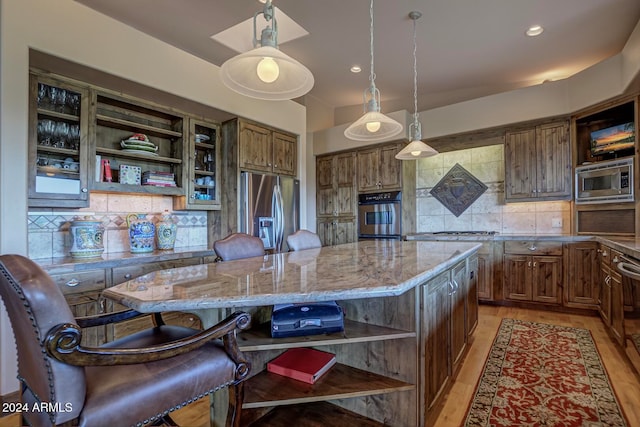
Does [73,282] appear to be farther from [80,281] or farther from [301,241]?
[301,241]

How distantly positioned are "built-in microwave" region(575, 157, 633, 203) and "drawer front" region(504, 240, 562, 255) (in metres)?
0.60

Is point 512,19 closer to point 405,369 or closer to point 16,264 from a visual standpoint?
point 405,369

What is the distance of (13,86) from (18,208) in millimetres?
775

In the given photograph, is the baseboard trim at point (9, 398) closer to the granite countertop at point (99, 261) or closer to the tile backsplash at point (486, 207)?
the granite countertop at point (99, 261)

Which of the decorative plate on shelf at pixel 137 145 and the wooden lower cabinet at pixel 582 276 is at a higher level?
the decorative plate on shelf at pixel 137 145

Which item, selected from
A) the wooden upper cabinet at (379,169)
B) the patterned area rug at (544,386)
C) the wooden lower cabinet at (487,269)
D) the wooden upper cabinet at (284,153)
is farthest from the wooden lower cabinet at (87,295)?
the wooden lower cabinet at (487,269)

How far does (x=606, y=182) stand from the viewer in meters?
3.20

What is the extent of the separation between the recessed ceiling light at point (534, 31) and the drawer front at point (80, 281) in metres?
4.37

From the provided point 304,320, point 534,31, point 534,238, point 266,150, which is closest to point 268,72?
point 304,320

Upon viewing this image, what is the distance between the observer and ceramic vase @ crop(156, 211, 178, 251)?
2936mm

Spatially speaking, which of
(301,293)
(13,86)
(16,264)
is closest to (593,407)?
(301,293)

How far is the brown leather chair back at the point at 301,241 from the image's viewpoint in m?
2.41

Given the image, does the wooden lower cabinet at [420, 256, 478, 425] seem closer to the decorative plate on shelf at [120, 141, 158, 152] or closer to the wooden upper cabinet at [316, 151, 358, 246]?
the wooden upper cabinet at [316, 151, 358, 246]

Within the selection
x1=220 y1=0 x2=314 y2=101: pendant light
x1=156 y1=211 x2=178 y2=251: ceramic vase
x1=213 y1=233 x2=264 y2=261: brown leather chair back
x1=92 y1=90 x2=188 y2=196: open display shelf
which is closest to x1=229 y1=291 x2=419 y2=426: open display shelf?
x1=213 y1=233 x2=264 y2=261: brown leather chair back
